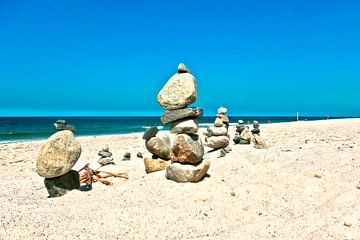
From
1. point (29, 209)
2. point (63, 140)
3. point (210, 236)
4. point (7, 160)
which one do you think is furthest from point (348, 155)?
point (7, 160)

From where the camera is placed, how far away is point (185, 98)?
9062 millimetres

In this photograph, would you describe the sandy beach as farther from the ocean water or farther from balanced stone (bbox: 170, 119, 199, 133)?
the ocean water

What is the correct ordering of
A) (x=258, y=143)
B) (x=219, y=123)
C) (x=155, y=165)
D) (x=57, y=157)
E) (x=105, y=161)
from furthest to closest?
(x=258, y=143) < (x=219, y=123) < (x=105, y=161) < (x=155, y=165) < (x=57, y=157)

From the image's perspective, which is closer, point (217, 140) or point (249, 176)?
point (249, 176)

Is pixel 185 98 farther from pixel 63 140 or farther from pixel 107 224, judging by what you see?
pixel 107 224

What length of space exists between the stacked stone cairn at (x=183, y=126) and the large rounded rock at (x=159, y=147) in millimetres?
1565

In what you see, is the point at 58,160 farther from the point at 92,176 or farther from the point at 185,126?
the point at 185,126

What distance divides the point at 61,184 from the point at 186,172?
3.42m

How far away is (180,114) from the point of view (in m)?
9.05

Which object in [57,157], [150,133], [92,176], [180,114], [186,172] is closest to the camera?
[57,157]

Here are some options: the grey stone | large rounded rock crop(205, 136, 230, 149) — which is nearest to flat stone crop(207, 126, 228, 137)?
large rounded rock crop(205, 136, 230, 149)

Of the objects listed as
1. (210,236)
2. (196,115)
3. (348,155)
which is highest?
(196,115)

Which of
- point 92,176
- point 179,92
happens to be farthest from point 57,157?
point 179,92

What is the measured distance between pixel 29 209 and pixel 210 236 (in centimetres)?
420
